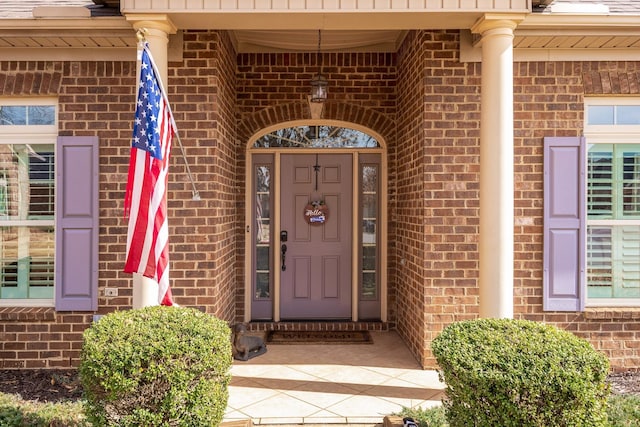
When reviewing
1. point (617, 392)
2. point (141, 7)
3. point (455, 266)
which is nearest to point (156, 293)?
point (141, 7)

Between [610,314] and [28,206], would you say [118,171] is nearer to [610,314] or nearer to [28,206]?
[28,206]

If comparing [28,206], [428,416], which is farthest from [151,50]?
[428,416]

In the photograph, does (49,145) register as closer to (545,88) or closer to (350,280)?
(350,280)

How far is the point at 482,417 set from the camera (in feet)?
9.21

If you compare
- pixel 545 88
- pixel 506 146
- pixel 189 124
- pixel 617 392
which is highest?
pixel 545 88

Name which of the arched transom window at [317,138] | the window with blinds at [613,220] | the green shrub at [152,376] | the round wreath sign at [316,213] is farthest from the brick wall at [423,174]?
the green shrub at [152,376]

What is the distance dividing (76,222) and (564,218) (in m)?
4.91

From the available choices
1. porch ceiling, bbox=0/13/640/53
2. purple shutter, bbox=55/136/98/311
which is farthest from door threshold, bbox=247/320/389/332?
porch ceiling, bbox=0/13/640/53

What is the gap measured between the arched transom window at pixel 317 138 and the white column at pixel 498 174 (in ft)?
8.56

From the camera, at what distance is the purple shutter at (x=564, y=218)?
16.5 feet

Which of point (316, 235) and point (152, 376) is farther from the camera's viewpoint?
point (316, 235)

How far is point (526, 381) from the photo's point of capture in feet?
8.89

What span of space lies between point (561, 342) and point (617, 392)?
2.04 metres

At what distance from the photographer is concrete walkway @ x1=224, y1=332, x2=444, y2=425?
388 cm
